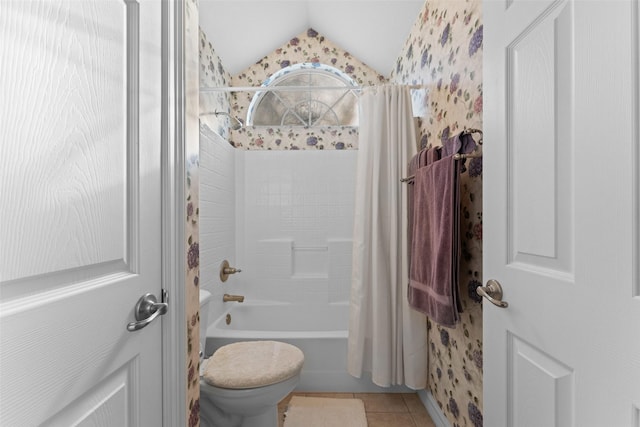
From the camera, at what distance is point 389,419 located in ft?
6.21

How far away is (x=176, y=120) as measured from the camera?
0.92 m

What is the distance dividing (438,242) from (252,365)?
0.96 metres

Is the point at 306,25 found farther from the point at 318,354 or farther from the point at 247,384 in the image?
the point at 247,384

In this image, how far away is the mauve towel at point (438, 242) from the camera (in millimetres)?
1360

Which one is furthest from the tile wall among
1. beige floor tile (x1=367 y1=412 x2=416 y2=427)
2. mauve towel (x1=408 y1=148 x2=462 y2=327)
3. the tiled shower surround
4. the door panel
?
the door panel

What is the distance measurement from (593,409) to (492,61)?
2.73ft

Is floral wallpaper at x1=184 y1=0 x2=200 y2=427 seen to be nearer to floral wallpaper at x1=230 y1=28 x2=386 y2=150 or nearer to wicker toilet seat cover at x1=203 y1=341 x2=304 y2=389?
wicker toilet seat cover at x1=203 y1=341 x2=304 y2=389

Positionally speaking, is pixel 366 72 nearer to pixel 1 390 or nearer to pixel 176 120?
pixel 176 120

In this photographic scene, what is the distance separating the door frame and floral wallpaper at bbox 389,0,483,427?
→ 1.08m

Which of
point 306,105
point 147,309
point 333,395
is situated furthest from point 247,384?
point 306,105

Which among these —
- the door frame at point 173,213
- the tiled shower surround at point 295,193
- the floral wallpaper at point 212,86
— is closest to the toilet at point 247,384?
the door frame at point 173,213

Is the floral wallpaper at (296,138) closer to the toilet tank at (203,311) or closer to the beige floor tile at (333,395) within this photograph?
the toilet tank at (203,311)

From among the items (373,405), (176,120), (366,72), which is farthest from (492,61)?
(366,72)

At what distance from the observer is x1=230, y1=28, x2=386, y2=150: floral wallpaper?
3135mm
